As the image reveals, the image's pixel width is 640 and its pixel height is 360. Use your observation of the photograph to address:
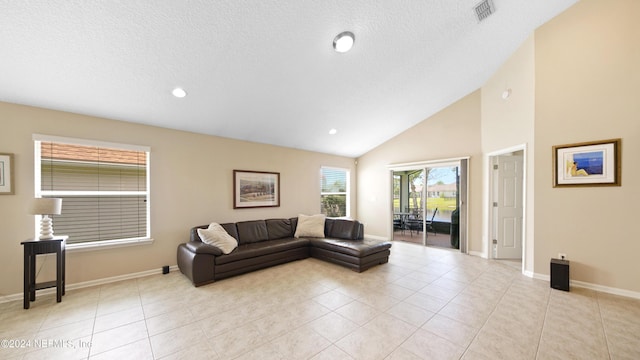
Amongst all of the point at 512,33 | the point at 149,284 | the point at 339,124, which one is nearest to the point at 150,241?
the point at 149,284

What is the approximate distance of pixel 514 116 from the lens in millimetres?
3939

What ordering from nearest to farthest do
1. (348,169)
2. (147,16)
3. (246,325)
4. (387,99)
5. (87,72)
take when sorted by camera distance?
(147,16) → (246,325) → (87,72) → (387,99) → (348,169)

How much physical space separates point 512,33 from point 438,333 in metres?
4.20

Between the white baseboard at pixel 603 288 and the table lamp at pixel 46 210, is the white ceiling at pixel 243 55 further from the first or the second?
the white baseboard at pixel 603 288

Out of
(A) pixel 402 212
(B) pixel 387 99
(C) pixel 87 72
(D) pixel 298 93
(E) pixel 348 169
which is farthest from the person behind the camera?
(E) pixel 348 169

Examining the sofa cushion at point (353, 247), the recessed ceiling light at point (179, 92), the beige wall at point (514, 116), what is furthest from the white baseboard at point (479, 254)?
the recessed ceiling light at point (179, 92)

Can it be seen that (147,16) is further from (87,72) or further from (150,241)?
(150,241)

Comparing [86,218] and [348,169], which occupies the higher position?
[348,169]

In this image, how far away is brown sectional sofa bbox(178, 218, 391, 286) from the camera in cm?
338

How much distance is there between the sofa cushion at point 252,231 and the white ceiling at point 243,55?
5.93ft

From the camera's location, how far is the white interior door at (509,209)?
4.53 m

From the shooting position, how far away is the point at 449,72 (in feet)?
12.9

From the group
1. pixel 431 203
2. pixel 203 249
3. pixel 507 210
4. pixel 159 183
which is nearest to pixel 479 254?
pixel 507 210

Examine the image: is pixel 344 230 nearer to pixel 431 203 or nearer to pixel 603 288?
pixel 431 203
